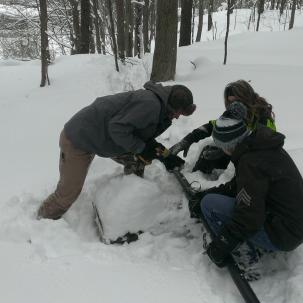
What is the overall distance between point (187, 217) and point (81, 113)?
123cm

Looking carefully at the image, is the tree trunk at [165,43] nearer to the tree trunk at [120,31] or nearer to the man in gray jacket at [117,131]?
the tree trunk at [120,31]

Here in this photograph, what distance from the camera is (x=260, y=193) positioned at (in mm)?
2457

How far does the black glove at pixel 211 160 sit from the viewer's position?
387 cm

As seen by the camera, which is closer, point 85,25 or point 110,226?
point 110,226

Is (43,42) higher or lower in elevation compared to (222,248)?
higher

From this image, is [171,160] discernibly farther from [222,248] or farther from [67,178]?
[222,248]

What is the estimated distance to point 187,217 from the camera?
3.45 metres

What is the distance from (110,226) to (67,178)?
55cm

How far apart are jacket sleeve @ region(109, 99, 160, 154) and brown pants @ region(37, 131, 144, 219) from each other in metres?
0.43

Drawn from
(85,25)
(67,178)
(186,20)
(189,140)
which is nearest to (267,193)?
(189,140)

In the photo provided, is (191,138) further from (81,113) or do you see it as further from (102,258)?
(102,258)

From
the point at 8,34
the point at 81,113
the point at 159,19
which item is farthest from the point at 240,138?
the point at 8,34

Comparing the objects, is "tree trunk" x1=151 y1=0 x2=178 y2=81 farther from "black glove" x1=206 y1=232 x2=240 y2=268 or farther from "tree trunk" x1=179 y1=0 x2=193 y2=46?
"tree trunk" x1=179 y1=0 x2=193 y2=46

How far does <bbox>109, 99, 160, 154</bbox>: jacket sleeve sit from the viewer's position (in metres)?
3.07
